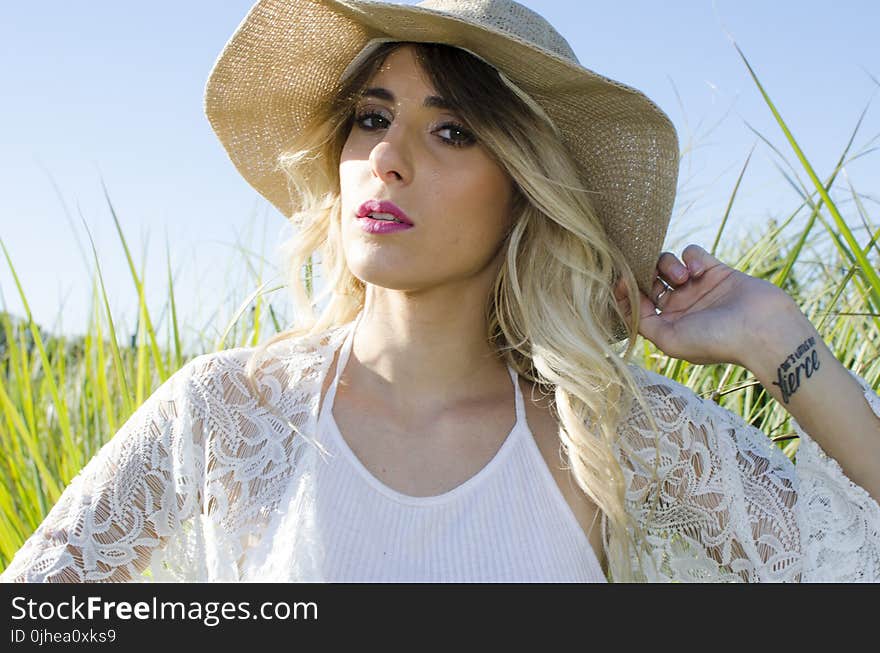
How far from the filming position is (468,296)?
2.66m

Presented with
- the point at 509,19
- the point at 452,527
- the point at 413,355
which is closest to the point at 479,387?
the point at 413,355

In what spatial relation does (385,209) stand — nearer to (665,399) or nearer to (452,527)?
(452,527)

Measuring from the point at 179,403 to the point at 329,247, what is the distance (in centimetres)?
74

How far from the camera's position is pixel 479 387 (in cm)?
260

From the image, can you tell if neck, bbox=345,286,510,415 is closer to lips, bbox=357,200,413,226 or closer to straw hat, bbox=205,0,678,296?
lips, bbox=357,200,413,226

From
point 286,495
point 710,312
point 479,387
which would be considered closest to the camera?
point 286,495

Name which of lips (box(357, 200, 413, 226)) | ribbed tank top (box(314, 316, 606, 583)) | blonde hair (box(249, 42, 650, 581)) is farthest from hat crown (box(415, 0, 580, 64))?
ribbed tank top (box(314, 316, 606, 583))

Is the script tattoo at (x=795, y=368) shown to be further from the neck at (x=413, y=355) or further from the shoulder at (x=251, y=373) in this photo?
the shoulder at (x=251, y=373)

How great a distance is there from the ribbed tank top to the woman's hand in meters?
0.48

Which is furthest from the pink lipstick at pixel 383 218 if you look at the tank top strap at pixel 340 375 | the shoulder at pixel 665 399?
the shoulder at pixel 665 399

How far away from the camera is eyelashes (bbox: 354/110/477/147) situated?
242 cm

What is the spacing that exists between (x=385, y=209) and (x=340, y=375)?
0.46 meters
